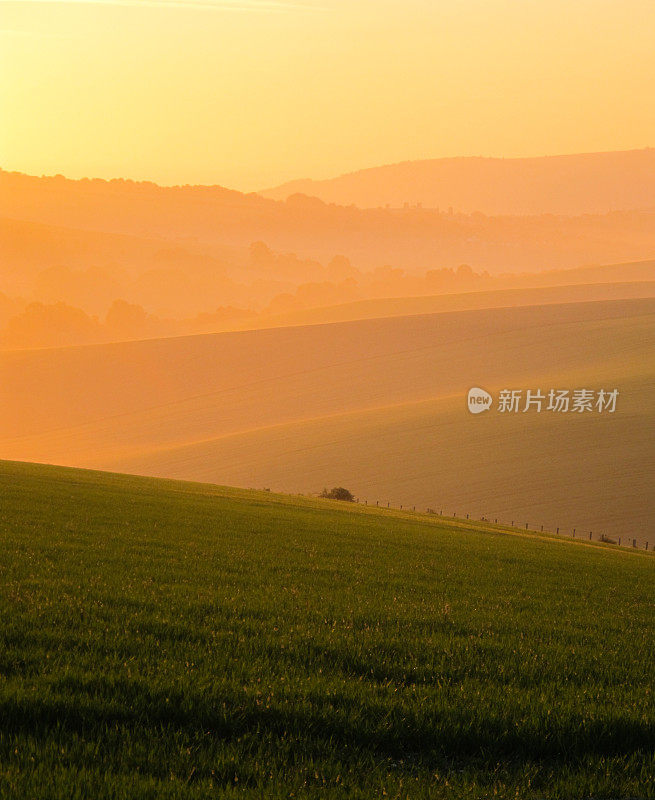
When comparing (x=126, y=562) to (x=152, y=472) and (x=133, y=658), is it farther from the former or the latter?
(x=152, y=472)

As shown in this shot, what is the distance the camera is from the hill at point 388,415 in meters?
89.0

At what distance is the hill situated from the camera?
292ft

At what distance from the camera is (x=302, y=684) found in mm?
8469

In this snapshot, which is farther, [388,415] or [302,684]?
[388,415]

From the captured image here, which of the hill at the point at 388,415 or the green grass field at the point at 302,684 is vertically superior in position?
the hill at the point at 388,415

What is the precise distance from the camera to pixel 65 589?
1241 cm

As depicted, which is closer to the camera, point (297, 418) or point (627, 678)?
point (627, 678)

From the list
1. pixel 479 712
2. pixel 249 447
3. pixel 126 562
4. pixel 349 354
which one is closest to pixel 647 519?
pixel 249 447

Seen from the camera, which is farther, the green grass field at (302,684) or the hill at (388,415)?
the hill at (388,415)

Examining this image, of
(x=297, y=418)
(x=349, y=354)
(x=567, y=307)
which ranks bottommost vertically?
(x=297, y=418)

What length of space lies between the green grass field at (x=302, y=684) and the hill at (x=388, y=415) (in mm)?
64393

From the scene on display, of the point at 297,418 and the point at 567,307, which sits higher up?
the point at 567,307

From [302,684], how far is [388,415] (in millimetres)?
115527

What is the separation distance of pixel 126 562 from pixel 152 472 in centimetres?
9914
